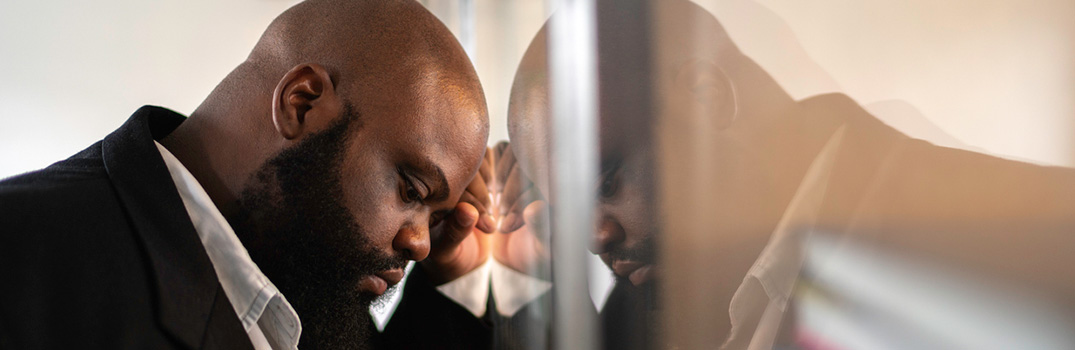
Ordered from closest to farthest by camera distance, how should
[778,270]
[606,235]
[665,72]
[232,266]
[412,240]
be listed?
[778,270] → [665,72] → [606,235] → [232,266] → [412,240]

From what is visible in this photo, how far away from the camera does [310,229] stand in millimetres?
856

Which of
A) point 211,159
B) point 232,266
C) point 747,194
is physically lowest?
point 232,266

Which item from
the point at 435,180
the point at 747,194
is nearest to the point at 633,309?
the point at 747,194

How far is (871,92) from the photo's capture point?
27cm

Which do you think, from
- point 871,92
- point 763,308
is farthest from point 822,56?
point 763,308

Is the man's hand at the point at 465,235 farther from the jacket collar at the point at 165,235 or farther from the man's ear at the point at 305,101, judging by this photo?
the jacket collar at the point at 165,235

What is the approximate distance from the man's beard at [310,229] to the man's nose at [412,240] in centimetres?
3

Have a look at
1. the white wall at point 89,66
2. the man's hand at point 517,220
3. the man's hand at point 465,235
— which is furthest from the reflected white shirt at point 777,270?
the white wall at point 89,66

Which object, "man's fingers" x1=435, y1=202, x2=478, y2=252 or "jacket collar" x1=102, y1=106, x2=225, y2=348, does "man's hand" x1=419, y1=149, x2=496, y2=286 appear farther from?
"jacket collar" x1=102, y1=106, x2=225, y2=348

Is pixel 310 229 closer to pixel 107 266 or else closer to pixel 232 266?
pixel 232 266

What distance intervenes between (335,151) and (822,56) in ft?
2.21

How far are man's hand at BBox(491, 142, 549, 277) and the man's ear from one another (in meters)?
0.27

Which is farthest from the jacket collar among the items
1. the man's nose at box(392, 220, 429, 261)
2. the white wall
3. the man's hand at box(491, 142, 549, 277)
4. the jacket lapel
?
the white wall

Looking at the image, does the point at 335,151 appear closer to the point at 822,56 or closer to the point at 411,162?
the point at 411,162
